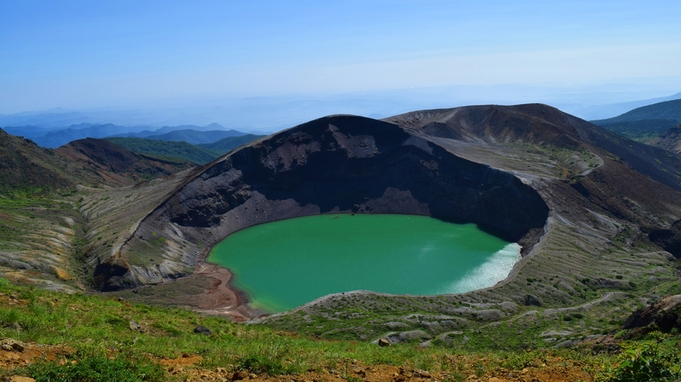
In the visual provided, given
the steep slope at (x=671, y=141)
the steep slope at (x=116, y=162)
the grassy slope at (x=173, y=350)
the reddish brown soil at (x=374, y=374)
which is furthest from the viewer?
the steep slope at (x=671, y=141)

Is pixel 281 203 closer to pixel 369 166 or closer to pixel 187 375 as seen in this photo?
pixel 369 166

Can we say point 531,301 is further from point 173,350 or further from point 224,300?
point 173,350

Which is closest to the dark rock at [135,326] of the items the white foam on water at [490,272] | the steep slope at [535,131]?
the white foam on water at [490,272]

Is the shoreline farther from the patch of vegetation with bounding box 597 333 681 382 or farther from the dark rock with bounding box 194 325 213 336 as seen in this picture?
the patch of vegetation with bounding box 597 333 681 382

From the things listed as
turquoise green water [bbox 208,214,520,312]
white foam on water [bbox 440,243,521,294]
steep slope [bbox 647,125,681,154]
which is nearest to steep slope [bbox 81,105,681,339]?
white foam on water [bbox 440,243,521,294]

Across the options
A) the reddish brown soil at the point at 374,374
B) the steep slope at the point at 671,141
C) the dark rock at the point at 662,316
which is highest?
the steep slope at the point at 671,141

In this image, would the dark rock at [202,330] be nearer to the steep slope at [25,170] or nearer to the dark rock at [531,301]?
the dark rock at [531,301]

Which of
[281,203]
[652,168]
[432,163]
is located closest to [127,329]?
[281,203]

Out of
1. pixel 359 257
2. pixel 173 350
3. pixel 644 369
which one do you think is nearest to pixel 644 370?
pixel 644 369
